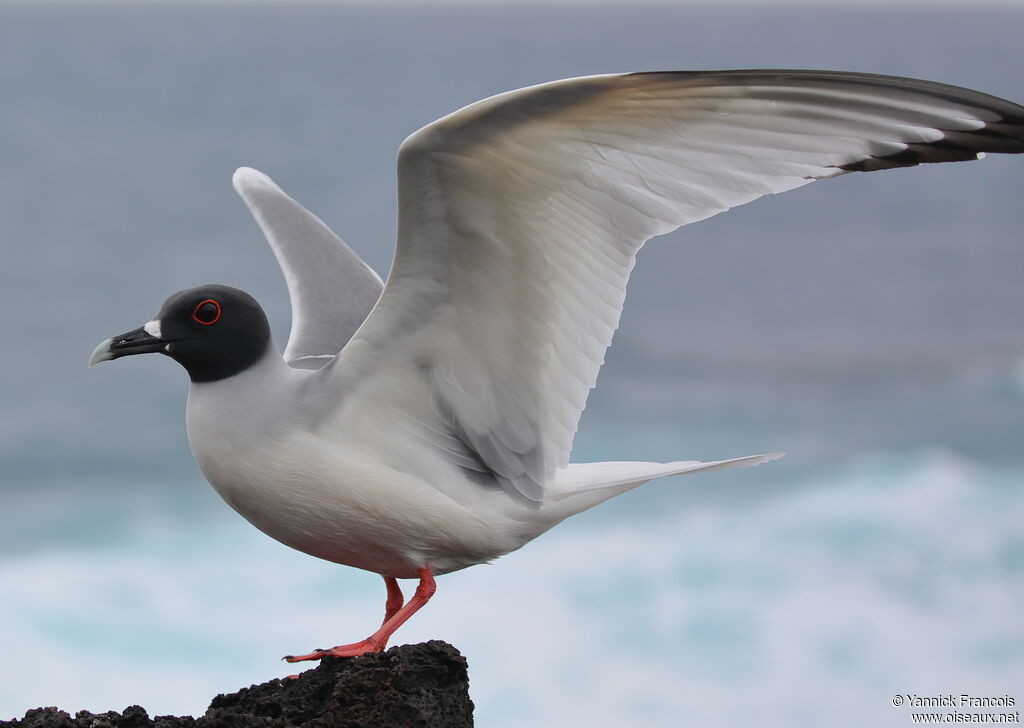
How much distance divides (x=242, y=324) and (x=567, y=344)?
117cm

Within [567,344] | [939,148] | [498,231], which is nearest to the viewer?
[939,148]

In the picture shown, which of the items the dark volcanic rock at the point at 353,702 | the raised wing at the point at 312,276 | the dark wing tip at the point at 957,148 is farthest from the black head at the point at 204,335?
the dark wing tip at the point at 957,148

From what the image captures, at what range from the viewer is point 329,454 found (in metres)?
4.39

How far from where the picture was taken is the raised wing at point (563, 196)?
3654mm

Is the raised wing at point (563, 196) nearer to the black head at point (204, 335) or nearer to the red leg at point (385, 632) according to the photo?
the black head at point (204, 335)

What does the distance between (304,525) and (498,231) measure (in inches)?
50.4

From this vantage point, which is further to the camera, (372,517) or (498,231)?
(372,517)

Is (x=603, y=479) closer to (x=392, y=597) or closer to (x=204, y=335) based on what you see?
(x=392, y=597)

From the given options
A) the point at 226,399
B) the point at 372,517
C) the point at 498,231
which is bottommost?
the point at 372,517

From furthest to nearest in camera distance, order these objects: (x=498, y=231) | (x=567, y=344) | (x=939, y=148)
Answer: (x=567, y=344)
(x=498, y=231)
(x=939, y=148)

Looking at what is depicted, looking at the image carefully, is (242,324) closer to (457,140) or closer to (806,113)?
(457,140)

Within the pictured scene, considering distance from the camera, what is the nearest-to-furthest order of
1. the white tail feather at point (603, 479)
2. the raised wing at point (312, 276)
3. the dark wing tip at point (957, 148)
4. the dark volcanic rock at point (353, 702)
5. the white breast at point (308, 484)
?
the dark wing tip at point (957, 148), the dark volcanic rock at point (353, 702), the white breast at point (308, 484), the white tail feather at point (603, 479), the raised wing at point (312, 276)

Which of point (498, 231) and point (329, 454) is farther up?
point (498, 231)

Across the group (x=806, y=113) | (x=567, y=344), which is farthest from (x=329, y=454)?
(x=806, y=113)
